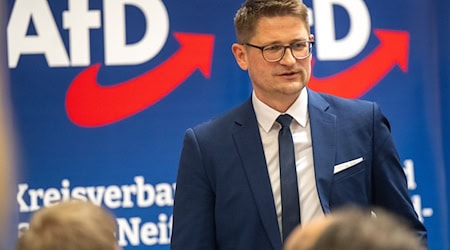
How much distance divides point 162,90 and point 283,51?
1.43m

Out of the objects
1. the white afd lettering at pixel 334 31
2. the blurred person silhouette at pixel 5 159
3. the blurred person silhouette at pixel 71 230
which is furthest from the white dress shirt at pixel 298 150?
the blurred person silhouette at pixel 5 159

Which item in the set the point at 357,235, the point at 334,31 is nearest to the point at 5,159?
the point at 334,31

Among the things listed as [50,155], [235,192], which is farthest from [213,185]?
[50,155]

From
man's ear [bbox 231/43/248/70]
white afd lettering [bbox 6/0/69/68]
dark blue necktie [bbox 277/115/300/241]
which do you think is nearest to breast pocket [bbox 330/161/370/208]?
dark blue necktie [bbox 277/115/300/241]

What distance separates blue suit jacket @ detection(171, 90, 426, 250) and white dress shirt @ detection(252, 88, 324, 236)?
3cm

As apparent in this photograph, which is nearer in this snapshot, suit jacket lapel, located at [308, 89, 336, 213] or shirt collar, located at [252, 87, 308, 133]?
suit jacket lapel, located at [308, 89, 336, 213]

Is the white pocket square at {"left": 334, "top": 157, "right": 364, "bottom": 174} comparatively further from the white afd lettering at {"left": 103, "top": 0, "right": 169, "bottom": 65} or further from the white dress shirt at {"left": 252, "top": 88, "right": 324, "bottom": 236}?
the white afd lettering at {"left": 103, "top": 0, "right": 169, "bottom": 65}

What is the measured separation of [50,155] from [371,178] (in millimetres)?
1849

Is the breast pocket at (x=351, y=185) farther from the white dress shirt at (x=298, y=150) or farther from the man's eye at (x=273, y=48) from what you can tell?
the man's eye at (x=273, y=48)

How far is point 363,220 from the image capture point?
4.62ft

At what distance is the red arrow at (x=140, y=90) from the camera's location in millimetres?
3994

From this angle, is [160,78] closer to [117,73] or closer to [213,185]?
[117,73]

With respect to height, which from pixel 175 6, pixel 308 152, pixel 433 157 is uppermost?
pixel 175 6

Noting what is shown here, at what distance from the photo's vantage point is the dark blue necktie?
2.56 metres
